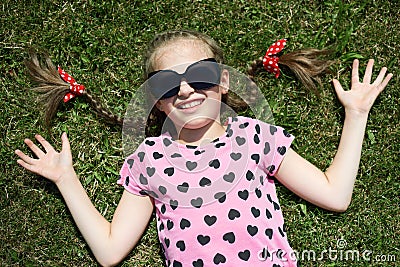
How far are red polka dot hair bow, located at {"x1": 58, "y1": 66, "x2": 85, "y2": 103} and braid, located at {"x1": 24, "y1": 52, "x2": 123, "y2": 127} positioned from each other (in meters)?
0.02

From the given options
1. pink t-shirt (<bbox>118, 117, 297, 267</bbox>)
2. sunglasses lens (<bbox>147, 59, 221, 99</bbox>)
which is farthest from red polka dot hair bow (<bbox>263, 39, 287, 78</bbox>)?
sunglasses lens (<bbox>147, 59, 221, 99</bbox>)

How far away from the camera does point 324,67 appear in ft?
12.9

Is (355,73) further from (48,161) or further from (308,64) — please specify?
(48,161)

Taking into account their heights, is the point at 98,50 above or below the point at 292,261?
above

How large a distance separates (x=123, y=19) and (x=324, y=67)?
1421 mm

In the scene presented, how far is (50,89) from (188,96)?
106 cm

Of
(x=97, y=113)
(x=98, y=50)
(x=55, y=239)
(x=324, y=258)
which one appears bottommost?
(x=324, y=258)

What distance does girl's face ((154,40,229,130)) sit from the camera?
11.5 ft

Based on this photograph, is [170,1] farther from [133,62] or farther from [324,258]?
[324,258]

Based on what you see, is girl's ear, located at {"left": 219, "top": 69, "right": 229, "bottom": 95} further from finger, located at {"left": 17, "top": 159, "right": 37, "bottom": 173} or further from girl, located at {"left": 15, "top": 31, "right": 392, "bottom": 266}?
finger, located at {"left": 17, "top": 159, "right": 37, "bottom": 173}

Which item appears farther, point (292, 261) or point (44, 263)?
point (44, 263)

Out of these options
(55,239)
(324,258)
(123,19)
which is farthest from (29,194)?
(324,258)

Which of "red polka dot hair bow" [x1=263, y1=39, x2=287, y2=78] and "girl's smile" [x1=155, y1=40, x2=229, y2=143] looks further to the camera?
"red polka dot hair bow" [x1=263, y1=39, x2=287, y2=78]

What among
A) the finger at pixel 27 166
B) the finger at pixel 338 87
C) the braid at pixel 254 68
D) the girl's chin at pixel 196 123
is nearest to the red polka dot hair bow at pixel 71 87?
the finger at pixel 27 166
